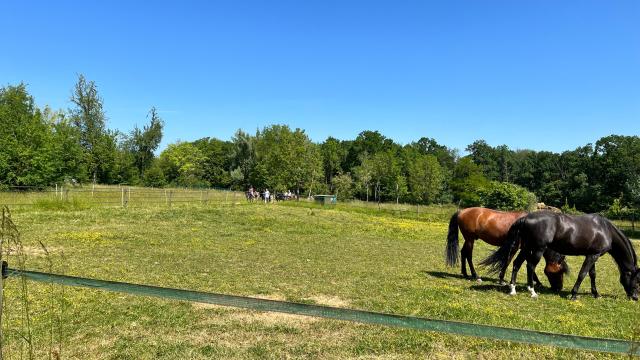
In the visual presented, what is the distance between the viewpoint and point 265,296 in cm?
847

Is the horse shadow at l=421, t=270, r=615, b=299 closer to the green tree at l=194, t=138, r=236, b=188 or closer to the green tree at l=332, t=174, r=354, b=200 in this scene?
the green tree at l=332, t=174, r=354, b=200

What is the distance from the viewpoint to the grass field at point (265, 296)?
5746mm

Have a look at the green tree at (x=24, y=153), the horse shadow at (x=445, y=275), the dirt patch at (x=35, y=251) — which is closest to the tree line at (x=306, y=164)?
the green tree at (x=24, y=153)

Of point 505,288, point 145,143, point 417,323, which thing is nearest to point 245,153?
point 145,143

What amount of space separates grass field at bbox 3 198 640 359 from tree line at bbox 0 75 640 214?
2743 centimetres

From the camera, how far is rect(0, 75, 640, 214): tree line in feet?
144

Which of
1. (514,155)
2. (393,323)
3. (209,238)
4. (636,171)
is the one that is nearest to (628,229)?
(209,238)

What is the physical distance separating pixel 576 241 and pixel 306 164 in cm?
5546

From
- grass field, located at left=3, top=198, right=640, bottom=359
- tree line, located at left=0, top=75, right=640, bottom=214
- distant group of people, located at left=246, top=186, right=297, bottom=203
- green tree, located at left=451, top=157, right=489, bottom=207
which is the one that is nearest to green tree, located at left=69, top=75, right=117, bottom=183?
tree line, located at left=0, top=75, right=640, bottom=214

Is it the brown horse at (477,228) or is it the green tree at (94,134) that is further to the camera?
the green tree at (94,134)

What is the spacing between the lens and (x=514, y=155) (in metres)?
128

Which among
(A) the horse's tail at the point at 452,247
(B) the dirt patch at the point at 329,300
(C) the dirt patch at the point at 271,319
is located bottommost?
(B) the dirt patch at the point at 329,300

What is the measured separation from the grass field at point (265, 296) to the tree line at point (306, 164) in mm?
27432

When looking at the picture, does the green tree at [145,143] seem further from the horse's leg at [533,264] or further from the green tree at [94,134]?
the horse's leg at [533,264]
